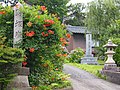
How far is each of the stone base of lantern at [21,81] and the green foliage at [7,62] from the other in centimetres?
20

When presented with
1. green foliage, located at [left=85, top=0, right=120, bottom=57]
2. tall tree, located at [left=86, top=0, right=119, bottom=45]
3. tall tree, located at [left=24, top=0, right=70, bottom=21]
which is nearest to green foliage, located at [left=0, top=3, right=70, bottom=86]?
green foliage, located at [left=85, top=0, right=120, bottom=57]

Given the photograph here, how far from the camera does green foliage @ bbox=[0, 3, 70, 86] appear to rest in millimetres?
7074

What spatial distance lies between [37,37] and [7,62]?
140 cm

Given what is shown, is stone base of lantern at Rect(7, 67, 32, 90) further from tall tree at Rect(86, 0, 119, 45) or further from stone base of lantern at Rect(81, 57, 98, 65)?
stone base of lantern at Rect(81, 57, 98, 65)

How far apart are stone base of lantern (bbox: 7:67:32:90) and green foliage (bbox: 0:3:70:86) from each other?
0.58m

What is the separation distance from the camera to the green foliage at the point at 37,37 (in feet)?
23.2

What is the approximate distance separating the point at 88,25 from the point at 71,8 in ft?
43.1

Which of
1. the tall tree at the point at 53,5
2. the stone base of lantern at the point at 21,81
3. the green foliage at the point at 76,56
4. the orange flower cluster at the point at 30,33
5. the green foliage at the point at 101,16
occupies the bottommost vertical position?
the stone base of lantern at the point at 21,81

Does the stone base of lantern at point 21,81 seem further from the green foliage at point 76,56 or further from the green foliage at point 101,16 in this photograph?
the green foliage at point 76,56

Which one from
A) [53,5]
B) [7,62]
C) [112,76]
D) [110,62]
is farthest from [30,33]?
[53,5]

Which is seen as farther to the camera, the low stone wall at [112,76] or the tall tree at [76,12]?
the tall tree at [76,12]

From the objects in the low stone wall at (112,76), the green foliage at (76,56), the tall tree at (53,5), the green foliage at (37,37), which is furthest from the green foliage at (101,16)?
the green foliage at (37,37)

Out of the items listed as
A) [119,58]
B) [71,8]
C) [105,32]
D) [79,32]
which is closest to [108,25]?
[105,32]

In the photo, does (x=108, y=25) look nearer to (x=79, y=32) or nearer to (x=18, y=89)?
(x=79, y=32)
